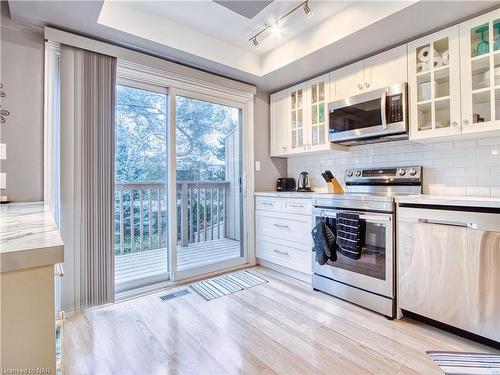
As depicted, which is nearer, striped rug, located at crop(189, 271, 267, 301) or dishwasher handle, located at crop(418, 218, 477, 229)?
dishwasher handle, located at crop(418, 218, 477, 229)

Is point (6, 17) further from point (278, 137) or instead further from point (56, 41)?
point (278, 137)

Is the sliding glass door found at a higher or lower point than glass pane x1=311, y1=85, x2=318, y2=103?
lower

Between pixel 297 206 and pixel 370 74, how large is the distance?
146cm

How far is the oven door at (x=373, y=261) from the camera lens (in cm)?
206

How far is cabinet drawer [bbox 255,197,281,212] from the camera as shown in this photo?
3.07 meters

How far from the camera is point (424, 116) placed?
2244mm

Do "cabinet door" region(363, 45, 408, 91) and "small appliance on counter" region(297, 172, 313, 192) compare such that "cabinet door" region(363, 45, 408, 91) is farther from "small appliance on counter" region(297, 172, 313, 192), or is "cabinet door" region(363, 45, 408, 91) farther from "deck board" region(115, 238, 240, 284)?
"deck board" region(115, 238, 240, 284)

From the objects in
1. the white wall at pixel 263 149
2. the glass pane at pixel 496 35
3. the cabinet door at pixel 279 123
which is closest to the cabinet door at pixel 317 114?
the cabinet door at pixel 279 123

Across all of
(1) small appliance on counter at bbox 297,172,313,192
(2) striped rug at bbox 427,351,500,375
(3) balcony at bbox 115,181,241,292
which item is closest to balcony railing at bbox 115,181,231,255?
(3) balcony at bbox 115,181,241,292

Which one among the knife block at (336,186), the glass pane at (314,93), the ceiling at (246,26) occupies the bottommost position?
the knife block at (336,186)

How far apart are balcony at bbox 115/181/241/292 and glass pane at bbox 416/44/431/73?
2.22m

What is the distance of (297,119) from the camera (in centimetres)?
326

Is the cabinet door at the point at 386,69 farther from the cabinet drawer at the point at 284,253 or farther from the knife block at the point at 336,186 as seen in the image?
the cabinet drawer at the point at 284,253

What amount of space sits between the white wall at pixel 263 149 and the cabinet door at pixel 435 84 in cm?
176
